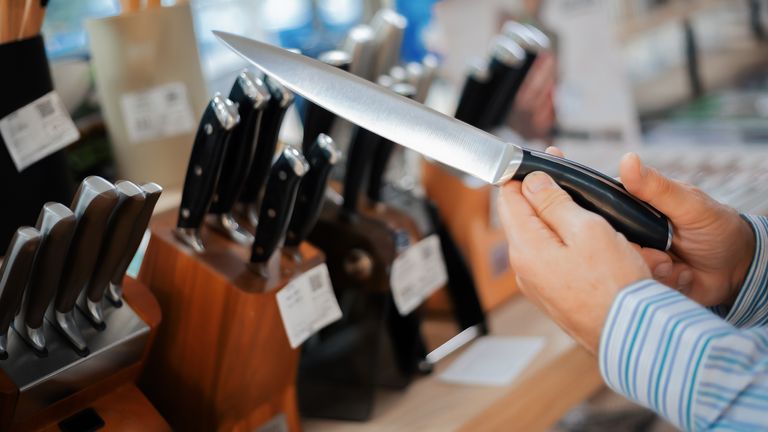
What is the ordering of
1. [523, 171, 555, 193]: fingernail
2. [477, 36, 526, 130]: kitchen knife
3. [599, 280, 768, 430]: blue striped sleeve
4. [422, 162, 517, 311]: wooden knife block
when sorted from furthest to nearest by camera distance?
[422, 162, 517, 311]: wooden knife block → [477, 36, 526, 130]: kitchen knife → [523, 171, 555, 193]: fingernail → [599, 280, 768, 430]: blue striped sleeve

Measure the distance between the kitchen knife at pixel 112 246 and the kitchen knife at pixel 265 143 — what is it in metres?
0.17

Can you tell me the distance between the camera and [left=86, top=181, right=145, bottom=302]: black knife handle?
0.60m

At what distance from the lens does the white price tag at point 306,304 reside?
0.77 metres

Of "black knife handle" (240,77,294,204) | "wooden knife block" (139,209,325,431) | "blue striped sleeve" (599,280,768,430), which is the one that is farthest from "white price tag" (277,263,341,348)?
"blue striped sleeve" (599,280,768,430)

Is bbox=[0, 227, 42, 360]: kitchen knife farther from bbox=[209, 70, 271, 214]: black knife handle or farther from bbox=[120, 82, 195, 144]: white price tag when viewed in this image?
bbox=[120, 82, 195, 144]: white price tag

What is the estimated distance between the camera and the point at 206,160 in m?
0.69

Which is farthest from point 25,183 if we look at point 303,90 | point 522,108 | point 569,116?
point 569,116

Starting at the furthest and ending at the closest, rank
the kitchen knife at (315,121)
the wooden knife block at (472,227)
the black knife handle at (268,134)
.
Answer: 1. the wooden knife block at (472,227)
2. the kitchen knife at (315,121)
3. the black knife handle at (268,134)

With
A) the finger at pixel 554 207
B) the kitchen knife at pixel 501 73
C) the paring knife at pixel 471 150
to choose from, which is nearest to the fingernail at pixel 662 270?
Result: the paring knife at pixel 471 150

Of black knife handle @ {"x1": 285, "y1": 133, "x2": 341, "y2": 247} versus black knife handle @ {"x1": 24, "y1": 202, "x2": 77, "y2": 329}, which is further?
black knife handle @ {"x1": 285, "y1": 133, "x2": 341, "y2": 247}

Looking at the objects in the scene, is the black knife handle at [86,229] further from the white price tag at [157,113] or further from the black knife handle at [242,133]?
the white price tag at [157,113]

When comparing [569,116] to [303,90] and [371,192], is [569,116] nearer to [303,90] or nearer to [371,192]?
[371,192]

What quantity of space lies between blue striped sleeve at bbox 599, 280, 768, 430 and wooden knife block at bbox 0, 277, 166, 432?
0.39 m

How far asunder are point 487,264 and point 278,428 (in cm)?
48
